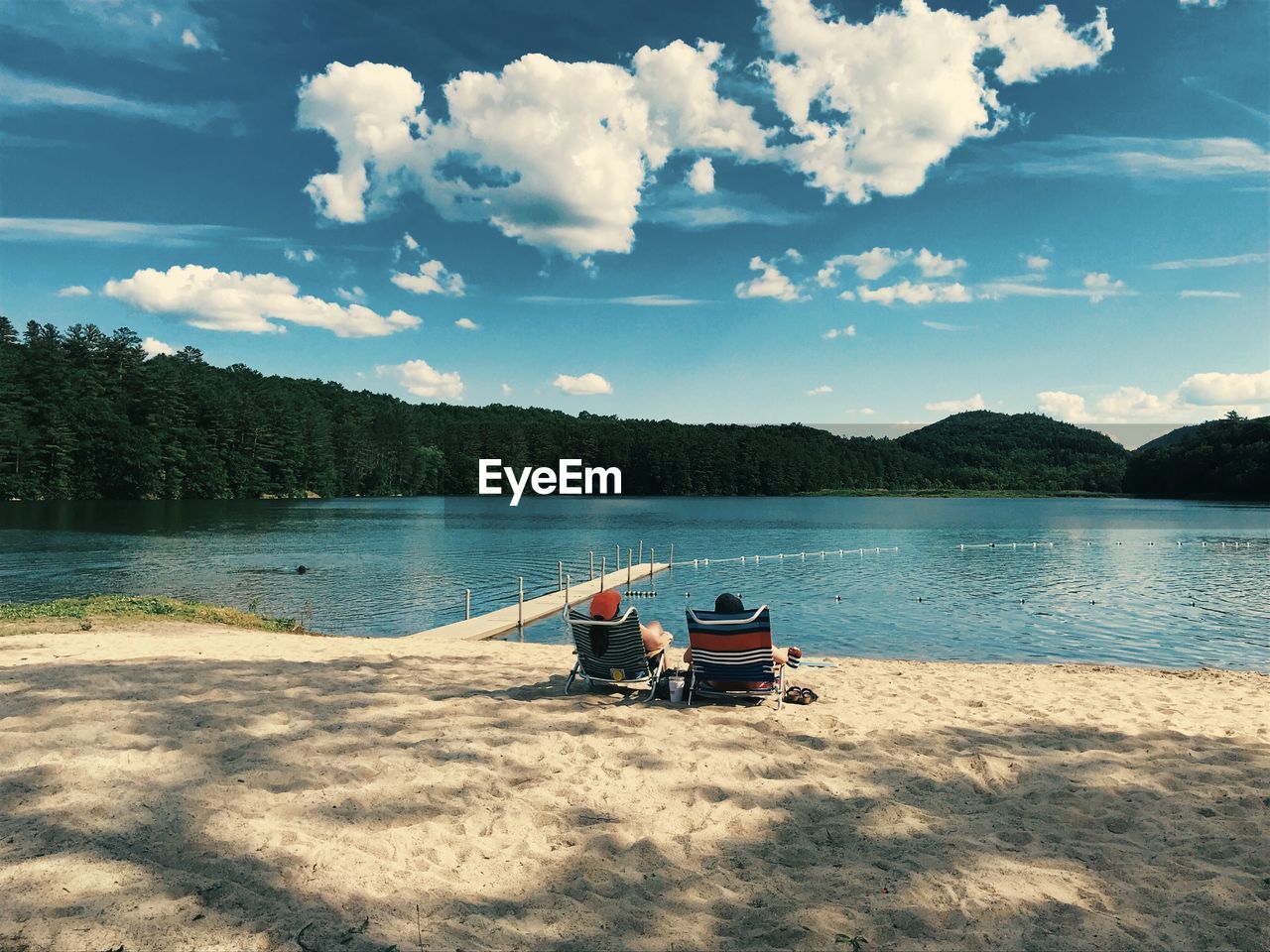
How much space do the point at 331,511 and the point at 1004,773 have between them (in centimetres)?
8052

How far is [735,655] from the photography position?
27.1 ft

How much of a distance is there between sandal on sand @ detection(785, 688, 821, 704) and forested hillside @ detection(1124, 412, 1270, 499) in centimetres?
14984

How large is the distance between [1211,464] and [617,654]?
162 meters

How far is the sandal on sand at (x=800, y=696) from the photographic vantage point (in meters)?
8.70

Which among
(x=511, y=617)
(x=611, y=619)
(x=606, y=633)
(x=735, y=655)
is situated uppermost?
(x=611, y=619)

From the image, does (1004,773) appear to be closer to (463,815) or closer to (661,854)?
(661,854)

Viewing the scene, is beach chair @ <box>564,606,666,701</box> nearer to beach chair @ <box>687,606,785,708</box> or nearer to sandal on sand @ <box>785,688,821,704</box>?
beach chair @ <box>687,606,785,708</box>

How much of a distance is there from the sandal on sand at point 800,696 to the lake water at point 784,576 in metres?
8.79

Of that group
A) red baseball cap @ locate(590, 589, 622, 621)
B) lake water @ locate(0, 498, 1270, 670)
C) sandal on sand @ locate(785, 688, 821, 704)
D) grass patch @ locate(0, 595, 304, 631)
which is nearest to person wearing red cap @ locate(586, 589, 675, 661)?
red baseball cap @ locate(590, 589, 622, 621)

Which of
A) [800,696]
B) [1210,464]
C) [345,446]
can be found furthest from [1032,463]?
[800,696]

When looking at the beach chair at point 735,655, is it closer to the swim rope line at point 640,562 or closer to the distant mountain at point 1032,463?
the swim rope line at point 640,562

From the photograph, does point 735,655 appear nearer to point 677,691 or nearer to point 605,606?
point 677,691

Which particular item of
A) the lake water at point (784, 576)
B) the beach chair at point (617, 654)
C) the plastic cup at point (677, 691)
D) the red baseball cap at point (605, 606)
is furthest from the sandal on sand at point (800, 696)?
the lake water at point (784, 576)

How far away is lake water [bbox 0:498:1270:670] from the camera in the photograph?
63.9 ft
